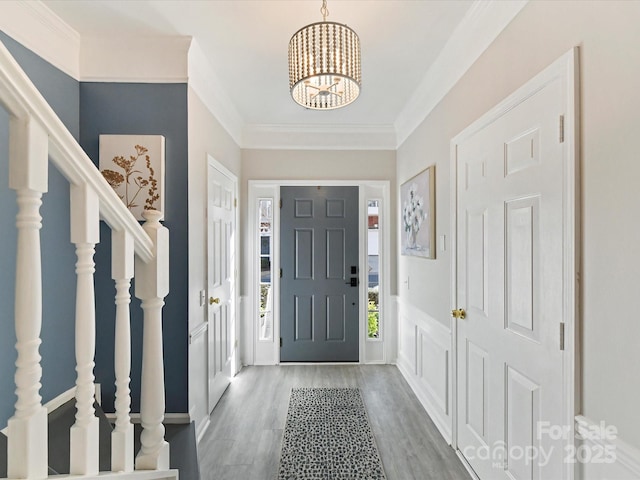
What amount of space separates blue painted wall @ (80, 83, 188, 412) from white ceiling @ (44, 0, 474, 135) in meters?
0.34

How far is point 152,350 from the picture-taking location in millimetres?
1159

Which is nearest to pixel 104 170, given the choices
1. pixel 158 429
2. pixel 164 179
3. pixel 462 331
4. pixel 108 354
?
pixel 164 179

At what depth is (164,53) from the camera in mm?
2178

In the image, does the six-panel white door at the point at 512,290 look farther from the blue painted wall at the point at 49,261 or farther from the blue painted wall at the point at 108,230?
the blue painted wall at the point at 49,261

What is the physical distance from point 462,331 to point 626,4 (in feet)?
5.44

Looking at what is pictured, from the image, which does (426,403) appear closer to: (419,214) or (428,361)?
(428,361)

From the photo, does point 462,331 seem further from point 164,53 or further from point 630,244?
point 164,53

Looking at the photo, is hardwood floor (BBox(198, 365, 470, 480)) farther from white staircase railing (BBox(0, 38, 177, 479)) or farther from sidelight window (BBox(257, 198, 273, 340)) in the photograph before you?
white staircase railing (BBox(0, 38, 177, 479))

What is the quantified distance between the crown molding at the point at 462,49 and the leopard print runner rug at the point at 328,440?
2390 mm

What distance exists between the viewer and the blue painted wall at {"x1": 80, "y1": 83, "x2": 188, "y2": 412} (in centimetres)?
219

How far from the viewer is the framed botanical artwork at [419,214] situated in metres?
2.66

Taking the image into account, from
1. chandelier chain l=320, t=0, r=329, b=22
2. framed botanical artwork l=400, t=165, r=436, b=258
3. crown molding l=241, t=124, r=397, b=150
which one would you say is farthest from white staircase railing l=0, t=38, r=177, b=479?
crown molding l=241, t=124, r=397, b=150

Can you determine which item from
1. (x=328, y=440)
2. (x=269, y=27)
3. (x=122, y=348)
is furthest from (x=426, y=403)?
(x=269, y=27)

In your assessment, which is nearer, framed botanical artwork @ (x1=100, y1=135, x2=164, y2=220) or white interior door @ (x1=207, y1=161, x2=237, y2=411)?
framed botanical artwork @ (x1=100, y1=135, x2=164, y2=220)
